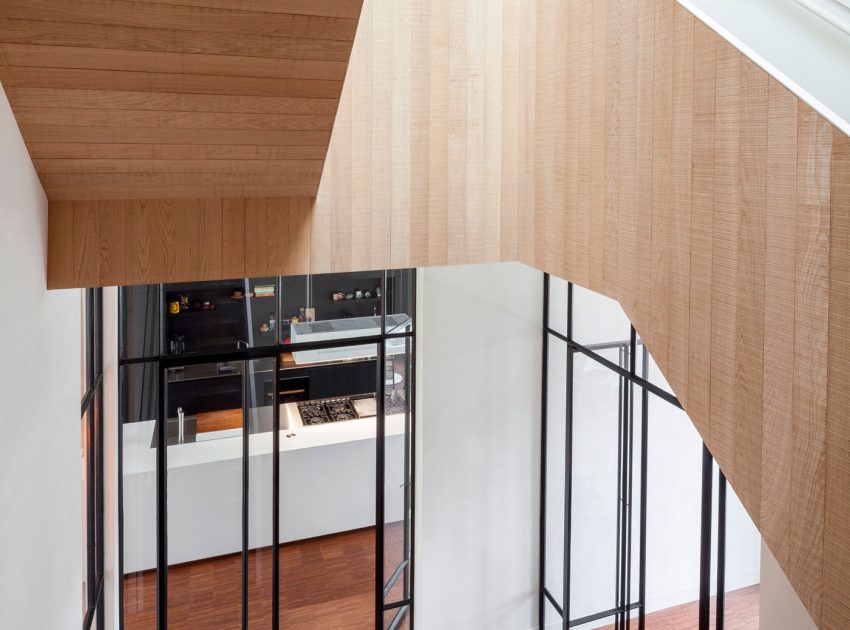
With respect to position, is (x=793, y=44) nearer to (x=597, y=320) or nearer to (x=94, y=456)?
(x=597, y=320)

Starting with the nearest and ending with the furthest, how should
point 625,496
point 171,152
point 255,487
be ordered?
point 171,152 < point 625,496 < point 255,487

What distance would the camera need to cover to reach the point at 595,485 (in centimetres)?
510

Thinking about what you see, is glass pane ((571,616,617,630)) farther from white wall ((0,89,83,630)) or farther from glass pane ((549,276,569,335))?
white wall ((0,89,83,630))

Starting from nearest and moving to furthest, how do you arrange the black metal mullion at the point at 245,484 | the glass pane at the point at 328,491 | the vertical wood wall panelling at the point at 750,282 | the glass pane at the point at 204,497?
the vertical wood wall panelling at the point at 750,282 → the glass pane at the point at 204,497 → the black metal mullion at the point at 245,484 → the glass pane at the point at 328,491

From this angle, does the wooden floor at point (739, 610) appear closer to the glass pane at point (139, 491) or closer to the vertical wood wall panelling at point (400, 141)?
the vertical wood wall panelling at point (400, 141)

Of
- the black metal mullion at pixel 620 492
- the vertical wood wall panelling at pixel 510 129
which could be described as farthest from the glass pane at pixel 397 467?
the vertical wood wall panelling at pixel 510 129

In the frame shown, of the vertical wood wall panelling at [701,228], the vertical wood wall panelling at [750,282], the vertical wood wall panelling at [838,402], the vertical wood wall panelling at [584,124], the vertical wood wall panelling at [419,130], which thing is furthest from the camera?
the vertical wood wall panelling at [419,130]

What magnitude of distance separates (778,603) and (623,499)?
1.89 meters

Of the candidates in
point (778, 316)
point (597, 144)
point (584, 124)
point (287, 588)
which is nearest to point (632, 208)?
point (597, 144)

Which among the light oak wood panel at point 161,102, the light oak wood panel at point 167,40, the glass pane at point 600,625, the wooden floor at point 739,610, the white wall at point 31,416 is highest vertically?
the light oak wood panel at point 167,40

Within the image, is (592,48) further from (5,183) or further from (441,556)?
(441,556)

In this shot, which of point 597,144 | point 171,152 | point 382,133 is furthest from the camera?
point 382,133

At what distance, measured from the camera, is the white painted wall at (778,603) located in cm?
270

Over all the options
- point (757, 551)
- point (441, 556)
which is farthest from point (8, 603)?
point (441, 556)
